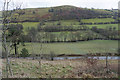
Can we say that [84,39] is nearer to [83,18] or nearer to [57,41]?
[57,41]

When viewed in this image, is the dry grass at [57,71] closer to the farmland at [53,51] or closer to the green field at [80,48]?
the farmland at [53,51]

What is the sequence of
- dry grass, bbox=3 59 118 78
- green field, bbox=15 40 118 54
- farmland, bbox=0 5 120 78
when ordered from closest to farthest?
1. dry grass, bbox=3 59 118 78
2. farmland, bbox=0 5 120 78
3. green field, bbox=15 40 118 54

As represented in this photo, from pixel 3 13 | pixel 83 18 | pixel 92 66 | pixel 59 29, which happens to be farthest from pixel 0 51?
pixel 83 18

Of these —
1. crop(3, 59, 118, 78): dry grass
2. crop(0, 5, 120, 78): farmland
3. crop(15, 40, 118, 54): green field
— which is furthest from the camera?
crop(15, 40, 118, 54): green field

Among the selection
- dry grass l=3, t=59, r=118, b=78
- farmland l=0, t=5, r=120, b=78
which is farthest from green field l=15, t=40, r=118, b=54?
dry grass l=3, t=59, r=118, b=78

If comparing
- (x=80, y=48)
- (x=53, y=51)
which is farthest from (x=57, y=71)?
(x=80, y=48)

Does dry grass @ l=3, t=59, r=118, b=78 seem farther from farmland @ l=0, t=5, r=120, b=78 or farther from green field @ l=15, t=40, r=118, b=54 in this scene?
green field @ l=15, t=40, r=118, b=54

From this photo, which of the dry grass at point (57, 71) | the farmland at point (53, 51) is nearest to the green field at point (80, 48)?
the farmland at point (53, 51)

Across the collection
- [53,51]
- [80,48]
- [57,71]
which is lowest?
[80,48]

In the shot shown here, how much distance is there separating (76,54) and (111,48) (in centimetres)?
1032

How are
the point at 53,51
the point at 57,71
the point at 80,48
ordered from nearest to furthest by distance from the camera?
the point at 57,71
the point at 53,51
the point at 80,48

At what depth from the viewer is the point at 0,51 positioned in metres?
19.4

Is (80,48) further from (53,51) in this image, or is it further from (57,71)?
(57,71)

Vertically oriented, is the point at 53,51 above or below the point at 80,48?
above
